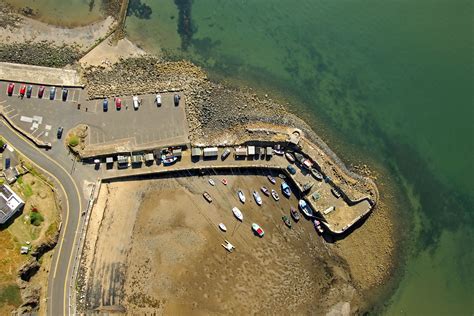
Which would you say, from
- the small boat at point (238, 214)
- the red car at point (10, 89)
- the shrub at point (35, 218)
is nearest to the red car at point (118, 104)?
the red car at point (10, 89)

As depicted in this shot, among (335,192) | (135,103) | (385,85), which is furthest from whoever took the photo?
(385,85)

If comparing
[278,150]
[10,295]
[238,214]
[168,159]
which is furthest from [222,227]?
[10,295]

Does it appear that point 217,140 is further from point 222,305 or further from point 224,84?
point 222,305

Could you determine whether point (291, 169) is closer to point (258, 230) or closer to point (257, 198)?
point (257, 198)

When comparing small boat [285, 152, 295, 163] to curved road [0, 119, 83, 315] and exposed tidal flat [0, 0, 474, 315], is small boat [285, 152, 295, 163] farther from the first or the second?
curved road [0, 119, 83, 315]

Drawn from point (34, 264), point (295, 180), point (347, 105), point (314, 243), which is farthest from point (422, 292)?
point (34, 264)

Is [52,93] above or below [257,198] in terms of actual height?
above
